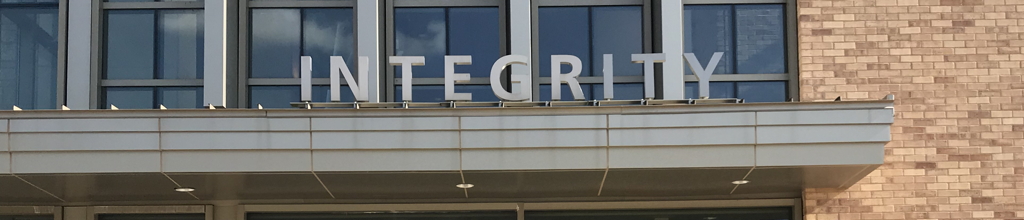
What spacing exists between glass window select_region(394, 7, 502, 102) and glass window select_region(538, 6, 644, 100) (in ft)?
2.17

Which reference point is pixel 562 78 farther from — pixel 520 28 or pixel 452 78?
pixel 520 28

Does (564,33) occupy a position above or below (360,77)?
above

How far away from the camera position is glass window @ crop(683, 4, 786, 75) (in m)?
14.5

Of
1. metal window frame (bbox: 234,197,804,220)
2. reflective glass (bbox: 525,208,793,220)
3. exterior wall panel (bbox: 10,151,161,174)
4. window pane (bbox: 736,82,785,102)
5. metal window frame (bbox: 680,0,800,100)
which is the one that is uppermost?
metal window frame (bbox: 680,0,800,100)

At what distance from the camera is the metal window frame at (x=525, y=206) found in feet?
47.3

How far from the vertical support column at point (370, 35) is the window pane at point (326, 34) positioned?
17.8 inches

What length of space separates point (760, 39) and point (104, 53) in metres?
8.43

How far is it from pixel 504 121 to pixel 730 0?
4566 millimetres

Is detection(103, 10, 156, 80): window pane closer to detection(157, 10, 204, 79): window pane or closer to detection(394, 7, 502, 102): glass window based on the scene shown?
detection(157, 10, 204, 79): window pane

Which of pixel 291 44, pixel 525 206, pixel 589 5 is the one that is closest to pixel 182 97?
pixel 291 44

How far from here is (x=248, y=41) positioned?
14.6 m

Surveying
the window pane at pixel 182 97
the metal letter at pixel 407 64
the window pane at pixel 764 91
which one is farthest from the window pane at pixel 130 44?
the window pane at pixel 764 91

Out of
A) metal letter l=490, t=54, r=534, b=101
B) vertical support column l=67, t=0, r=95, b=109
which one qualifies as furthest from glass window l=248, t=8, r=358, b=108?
metal letter l=490, t=54, r=534, b=101

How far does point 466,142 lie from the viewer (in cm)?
1148
